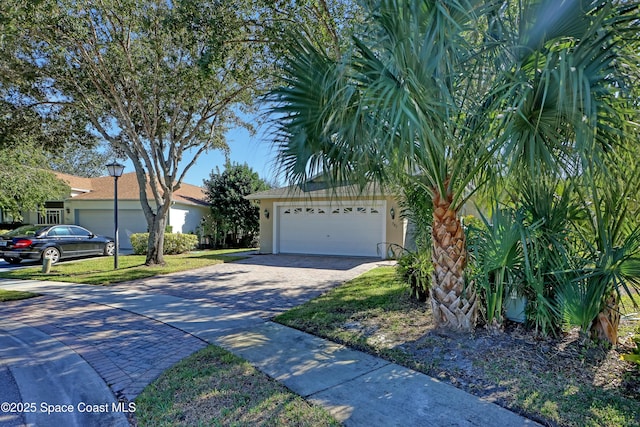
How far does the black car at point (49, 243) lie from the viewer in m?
12.3

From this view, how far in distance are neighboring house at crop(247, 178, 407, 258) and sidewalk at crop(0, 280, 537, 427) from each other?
318 inches

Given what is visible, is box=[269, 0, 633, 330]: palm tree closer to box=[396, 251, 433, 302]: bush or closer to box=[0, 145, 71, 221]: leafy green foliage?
box=[396, 251, 433, 302]: bush

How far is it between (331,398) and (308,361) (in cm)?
89

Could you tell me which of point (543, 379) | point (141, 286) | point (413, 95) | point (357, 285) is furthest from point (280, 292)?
point (413, 95)

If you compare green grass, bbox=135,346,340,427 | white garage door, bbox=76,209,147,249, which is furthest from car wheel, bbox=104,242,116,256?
green grass, bbox=135,346,340,427

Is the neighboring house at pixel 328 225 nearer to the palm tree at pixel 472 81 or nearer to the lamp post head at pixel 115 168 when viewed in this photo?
the lamp post head at pixel 115 168

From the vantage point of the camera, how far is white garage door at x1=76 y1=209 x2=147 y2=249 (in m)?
19.3

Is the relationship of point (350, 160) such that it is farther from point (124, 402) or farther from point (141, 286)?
point (141, 286)

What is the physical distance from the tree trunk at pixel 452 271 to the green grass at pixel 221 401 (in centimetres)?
249

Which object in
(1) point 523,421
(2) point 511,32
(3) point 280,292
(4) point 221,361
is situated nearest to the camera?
(1) point 523,421

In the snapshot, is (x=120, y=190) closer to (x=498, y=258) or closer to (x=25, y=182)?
(x=25, y=182)

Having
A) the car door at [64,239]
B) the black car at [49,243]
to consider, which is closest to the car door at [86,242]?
the black car at [49,243]

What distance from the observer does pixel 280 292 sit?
809cm

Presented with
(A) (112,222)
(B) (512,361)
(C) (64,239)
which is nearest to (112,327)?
(B) (512,361)
